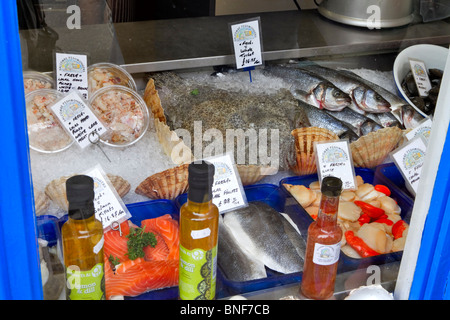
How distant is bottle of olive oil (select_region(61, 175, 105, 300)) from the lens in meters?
0.96

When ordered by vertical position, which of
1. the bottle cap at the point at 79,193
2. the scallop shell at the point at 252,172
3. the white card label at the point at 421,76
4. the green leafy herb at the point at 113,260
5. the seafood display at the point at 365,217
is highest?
the bottle cap at the point at 79,193

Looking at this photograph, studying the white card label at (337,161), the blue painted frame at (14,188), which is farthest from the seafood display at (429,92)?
the blue painted frame at (14,188)

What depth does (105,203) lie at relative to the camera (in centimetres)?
140

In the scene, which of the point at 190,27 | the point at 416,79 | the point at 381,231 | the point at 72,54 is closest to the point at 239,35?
the point at 190,27

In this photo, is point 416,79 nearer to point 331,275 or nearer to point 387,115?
point 387,115

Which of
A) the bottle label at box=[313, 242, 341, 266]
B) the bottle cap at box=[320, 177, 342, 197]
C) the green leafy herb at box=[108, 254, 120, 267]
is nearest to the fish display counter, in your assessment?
the green leafy herb at box=[108, 254, 120, 267]

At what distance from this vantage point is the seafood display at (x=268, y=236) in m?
1.38

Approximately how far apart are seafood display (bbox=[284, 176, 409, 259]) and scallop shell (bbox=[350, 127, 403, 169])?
0.10 m

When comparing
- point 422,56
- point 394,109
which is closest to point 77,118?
point 394,109

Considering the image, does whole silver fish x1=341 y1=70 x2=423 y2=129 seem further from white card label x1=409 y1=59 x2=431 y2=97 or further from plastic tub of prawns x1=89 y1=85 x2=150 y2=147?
plastic tub of prawns x1=89 y1=85 x2=150 y2=147

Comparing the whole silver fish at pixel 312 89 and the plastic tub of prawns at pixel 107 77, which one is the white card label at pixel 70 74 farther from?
the whole silver fish at pixel 312 89

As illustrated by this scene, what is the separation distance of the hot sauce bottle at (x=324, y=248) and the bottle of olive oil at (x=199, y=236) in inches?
9.6

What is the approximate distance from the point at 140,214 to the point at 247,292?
0.47 m

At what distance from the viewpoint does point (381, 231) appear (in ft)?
5.10
